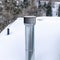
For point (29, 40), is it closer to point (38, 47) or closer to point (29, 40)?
point (29, 40)

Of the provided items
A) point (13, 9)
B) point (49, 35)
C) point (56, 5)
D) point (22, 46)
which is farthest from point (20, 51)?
point (13, 9)

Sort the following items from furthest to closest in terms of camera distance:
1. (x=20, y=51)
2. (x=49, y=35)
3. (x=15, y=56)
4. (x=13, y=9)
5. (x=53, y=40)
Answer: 1. (x=13, y=9)
2. (x=49, y=35)
3. (x=53, y=40)
4. (x=20, y=51)
5. (x=15, y=56)

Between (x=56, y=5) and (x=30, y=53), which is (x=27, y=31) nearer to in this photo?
(x=30, y=53)

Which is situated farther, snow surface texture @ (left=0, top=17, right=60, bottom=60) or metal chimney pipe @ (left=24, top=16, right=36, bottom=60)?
snow surface texture @ (left=0, top=17, right=60, bottom=60)

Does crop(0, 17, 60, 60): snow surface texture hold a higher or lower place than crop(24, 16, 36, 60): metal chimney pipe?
lower

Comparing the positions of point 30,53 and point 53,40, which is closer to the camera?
point 30,53

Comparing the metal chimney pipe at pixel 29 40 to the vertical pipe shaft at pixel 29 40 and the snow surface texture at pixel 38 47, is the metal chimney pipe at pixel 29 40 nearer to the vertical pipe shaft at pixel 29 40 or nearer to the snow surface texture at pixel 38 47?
the vertical pipe shaft at pixel 29 40

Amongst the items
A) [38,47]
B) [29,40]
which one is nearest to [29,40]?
[29,40]

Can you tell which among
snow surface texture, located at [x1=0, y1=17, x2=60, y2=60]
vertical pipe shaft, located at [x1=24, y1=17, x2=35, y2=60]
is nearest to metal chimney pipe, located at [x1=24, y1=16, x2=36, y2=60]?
vertical pipe shaft, located at [x1=24, y1=17, x2=35, y2=60]

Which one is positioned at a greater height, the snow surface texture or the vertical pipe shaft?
the vertical pipe shaft

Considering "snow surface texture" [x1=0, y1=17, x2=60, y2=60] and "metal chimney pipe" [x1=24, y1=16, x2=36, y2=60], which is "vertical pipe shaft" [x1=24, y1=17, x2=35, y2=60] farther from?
"snow surface texture" [x1=0, y1=17, x2=60, y2=60]

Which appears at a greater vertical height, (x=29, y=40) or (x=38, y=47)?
(x=29, y=40)
